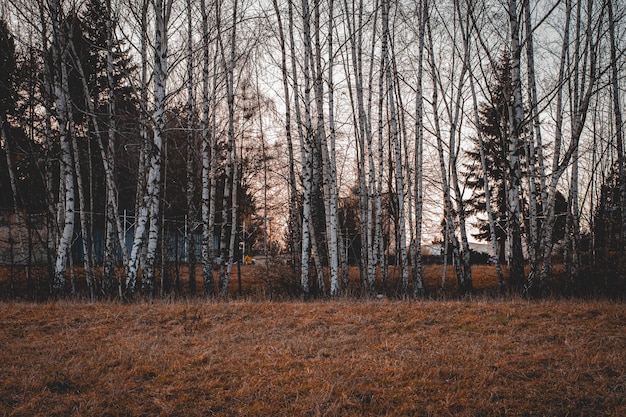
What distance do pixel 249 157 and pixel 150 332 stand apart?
1260 centimetres

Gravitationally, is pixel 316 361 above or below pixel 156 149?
below

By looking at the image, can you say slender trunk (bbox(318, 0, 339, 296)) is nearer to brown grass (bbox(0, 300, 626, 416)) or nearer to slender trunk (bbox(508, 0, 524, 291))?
brown grass (bbox(0, 300, 626, 416))

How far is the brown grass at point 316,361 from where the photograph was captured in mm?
3479

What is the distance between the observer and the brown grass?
348cm

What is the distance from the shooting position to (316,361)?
454cm

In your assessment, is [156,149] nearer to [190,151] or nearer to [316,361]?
[190,151]

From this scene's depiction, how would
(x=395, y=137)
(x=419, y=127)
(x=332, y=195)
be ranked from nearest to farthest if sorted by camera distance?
(x=332, y=195) < (x=395, y=137) < (x=419, y=127)

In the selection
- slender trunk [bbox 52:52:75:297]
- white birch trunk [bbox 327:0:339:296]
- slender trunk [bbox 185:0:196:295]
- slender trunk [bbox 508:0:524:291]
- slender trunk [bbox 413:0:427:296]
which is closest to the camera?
slender trunk [bbox 508:0:524:291]

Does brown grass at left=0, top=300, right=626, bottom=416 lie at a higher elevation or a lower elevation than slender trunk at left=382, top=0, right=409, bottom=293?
lower

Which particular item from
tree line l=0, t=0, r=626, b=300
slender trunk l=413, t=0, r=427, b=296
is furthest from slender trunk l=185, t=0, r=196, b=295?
slender trunk l=413, t=0, r=427, b=296

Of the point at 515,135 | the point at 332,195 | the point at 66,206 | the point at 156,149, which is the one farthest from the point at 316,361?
the point at 66,206

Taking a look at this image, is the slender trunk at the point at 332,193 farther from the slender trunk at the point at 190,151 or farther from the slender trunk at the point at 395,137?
the slender trunk at the point at 190,151

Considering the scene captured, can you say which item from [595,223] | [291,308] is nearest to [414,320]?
[291,308]

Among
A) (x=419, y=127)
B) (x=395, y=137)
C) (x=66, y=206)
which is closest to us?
(x=66, y=206)
